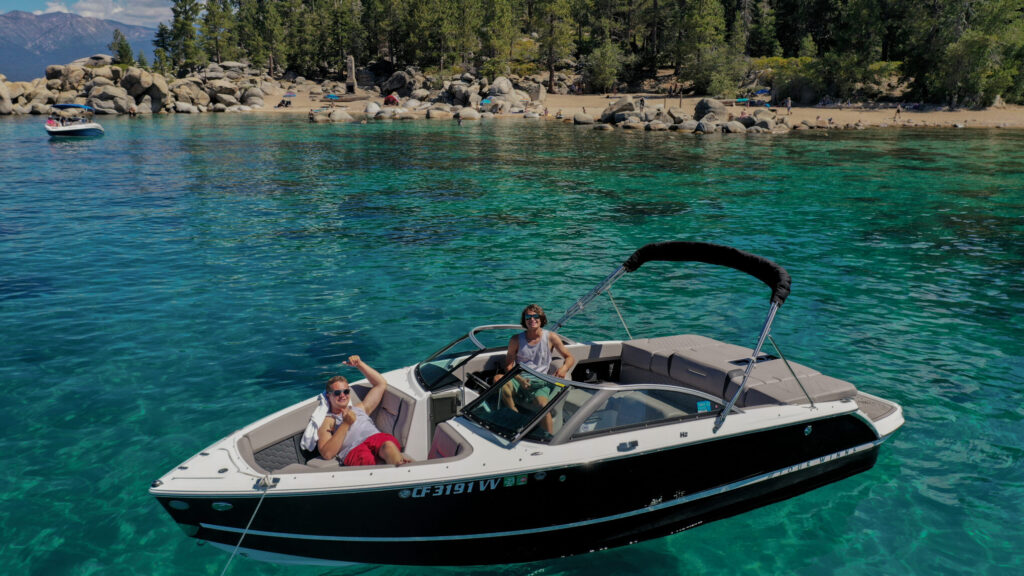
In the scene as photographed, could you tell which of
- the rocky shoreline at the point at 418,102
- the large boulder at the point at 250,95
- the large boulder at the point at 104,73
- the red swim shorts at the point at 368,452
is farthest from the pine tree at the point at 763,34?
the red swim shorts at the point at 368,452

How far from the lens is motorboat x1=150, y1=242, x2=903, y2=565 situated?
611 centimetres

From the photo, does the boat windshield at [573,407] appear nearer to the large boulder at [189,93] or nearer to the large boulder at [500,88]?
the large boulder at [500,88]

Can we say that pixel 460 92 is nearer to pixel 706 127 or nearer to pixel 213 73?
pixel 706 127

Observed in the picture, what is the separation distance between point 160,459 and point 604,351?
6038mm

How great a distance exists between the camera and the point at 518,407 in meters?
6.98

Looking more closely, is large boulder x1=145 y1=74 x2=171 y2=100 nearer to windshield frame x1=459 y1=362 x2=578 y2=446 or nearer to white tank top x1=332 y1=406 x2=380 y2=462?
white tank top x1=332 y1=406 x2=380 y2=462

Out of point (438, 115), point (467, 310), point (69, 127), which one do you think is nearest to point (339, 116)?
point (438, 115)

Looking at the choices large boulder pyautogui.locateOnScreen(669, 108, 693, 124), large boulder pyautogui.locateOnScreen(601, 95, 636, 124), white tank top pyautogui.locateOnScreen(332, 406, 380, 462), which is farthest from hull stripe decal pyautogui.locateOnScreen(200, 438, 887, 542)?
large boulder pyautogui.locateOnScreen(601, 95, 636, 124)

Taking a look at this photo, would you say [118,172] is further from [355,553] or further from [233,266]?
[355,553]

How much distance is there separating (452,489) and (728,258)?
4.27 meters

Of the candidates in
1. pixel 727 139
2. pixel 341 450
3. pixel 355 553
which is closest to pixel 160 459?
pixel 341 450

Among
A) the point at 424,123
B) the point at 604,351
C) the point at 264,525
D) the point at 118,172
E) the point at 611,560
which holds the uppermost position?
the point at 424,123

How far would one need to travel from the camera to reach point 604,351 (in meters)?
9.14

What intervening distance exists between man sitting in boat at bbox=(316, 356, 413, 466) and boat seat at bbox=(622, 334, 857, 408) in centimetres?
345
